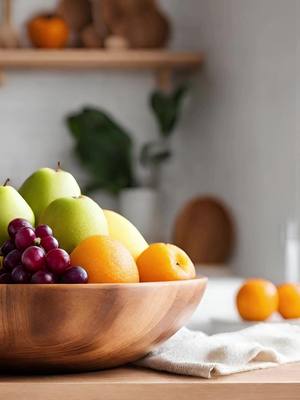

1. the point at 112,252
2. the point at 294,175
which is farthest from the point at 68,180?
the point at 294,175

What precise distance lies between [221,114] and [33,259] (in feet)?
9.95

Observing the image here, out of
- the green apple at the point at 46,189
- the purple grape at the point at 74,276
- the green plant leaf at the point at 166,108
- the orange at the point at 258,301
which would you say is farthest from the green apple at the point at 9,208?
the green plant leaf at the point at 166,108

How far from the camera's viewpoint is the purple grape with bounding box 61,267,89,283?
31.7 inches

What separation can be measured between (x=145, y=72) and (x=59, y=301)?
334 cm

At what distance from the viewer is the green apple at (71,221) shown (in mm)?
896

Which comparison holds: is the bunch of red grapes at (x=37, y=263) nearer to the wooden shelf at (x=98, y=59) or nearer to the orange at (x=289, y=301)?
the orange at (x=289, y=301)

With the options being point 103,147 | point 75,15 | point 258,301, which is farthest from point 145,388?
point 75,15

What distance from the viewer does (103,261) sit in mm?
841

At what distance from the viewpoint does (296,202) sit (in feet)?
10.3

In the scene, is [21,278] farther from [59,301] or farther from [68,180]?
[68,180]

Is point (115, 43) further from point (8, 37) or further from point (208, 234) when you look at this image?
point (208, 234)

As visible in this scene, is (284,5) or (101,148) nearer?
(284,5)

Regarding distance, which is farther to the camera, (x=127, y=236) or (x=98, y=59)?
(x=98, y=59)

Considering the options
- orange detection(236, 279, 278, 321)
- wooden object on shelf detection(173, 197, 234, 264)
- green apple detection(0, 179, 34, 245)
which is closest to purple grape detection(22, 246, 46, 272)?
green apple detection(0, 179, 34, 245)
